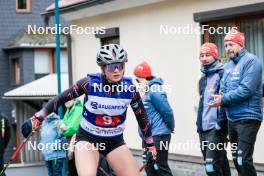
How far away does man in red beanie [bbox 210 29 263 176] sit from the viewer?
7930mm

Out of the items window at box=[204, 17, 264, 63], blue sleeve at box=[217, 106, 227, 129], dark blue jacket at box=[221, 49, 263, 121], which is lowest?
blue sleeve at box=[217, 106, 227, 129]

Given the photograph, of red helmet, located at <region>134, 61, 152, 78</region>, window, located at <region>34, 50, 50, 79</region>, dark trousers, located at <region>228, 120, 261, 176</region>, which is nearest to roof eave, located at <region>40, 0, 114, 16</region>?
red helmet, located at <region>134, 61, 152, 78</region>

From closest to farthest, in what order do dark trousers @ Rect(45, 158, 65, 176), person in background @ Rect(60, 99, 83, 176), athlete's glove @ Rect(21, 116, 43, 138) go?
athlete's glove @ Rect(21, 116, 43, 138) → person in background @ Rect(60, 99, 83, 176) → dark trousers @ Rect(45, 158, 65, 176)

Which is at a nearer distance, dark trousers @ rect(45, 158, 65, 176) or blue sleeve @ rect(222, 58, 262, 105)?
blue sleeve @ rect(222, 58, 262, 105)

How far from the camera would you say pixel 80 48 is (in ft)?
54.7

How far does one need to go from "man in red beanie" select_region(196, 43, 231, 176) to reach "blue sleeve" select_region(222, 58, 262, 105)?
0.57 meters

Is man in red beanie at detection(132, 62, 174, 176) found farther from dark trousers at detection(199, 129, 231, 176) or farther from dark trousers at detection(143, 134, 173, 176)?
dark trousers at detection(199, 129, 231, 176)

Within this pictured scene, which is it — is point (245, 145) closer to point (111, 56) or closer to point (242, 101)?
Result: point (242, 101)

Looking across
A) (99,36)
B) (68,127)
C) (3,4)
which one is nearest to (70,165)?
(68,127)

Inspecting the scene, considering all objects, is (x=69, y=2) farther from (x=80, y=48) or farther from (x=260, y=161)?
(x=260, y=161)

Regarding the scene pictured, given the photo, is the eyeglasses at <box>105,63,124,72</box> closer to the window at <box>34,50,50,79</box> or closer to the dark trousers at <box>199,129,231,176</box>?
the dark trousers at <box>199,129,231,176</box>

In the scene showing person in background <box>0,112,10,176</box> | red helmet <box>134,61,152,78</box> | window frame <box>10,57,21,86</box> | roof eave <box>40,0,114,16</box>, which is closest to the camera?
person in background <box>0,112,10,176</box>

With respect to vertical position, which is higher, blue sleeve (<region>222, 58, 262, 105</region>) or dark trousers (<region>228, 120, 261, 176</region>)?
blue sleeve (<region>222, 58, 262, 105</region>)

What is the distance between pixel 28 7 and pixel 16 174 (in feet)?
71.6
